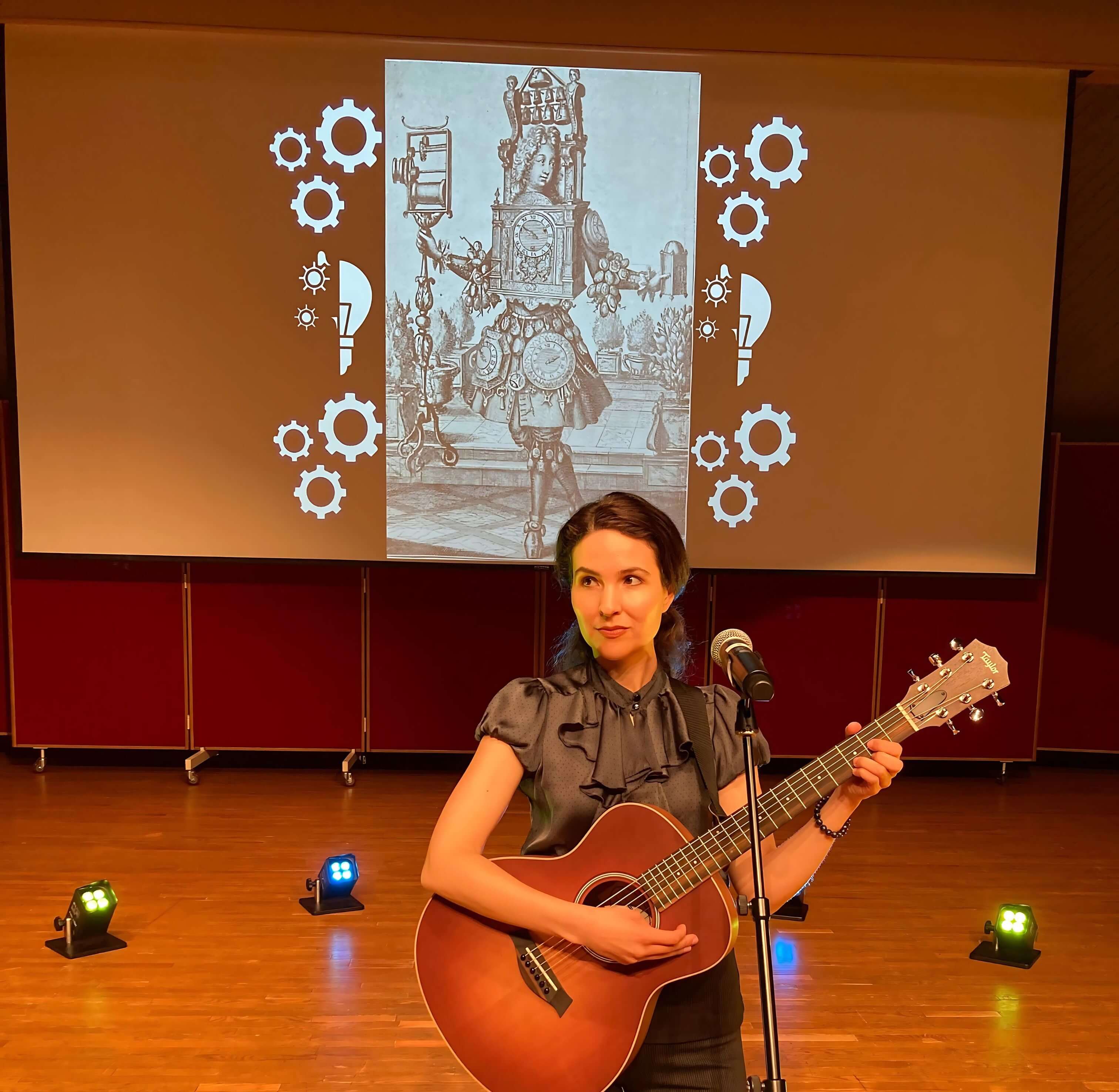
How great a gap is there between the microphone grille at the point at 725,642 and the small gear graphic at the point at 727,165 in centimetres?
337

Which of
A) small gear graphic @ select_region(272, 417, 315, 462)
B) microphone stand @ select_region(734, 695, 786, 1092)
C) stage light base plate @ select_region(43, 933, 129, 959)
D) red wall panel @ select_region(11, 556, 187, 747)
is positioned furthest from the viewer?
red wall panel @ select_region(11, 556, 187, 747)

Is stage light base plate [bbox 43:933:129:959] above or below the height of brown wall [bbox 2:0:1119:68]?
below

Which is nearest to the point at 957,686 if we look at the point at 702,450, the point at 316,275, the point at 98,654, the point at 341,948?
the point at 341,948

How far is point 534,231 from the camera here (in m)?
4.16

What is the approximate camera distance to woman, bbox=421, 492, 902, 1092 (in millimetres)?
1280

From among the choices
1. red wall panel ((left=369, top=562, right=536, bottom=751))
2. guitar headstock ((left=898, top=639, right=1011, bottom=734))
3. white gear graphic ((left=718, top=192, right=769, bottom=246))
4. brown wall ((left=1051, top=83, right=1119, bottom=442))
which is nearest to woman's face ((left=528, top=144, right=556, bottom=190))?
white gear graphic ((left=718, top=192, right=769, bottom=246))

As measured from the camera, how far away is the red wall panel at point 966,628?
15.2 ft

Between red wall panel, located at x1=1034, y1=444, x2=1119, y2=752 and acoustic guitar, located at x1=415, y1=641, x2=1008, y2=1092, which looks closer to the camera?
acoustic guitar, located at x1=415, y1=641, x2=1008, y2=1092

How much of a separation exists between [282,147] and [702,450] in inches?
87.6

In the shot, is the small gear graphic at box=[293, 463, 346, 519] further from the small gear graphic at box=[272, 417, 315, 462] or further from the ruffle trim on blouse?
the ruffle trim on blouse

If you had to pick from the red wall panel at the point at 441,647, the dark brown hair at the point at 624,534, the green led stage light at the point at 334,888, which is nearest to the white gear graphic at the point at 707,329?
the red wall panel at the point at 441,647

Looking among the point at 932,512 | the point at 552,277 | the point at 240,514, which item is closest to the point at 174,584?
the point at 240,514

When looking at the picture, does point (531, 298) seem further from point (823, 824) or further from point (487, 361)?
point (823, 824)

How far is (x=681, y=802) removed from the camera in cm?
137
